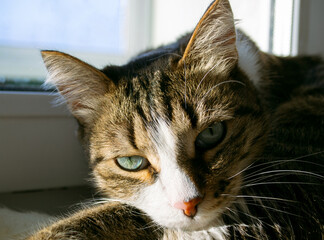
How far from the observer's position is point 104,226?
0.85 metres

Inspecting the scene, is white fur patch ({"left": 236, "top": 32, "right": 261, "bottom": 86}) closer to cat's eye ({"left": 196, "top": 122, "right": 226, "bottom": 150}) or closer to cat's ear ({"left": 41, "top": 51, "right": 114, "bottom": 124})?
cat's eye ({"left": 196, "top": 122, "right": 226, "bottom": 150})

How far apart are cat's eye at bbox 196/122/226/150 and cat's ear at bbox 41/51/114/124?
0.99 ft

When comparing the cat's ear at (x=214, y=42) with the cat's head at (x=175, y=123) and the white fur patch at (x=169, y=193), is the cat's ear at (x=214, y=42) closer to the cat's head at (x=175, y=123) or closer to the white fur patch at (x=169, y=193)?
the cat's head at (x=175, y=123)

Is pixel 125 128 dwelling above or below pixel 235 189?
above

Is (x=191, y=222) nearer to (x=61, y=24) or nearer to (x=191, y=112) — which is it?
(x=191, y=112)

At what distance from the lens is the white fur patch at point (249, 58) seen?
1.16 metres

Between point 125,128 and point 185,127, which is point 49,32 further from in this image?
point 185,127

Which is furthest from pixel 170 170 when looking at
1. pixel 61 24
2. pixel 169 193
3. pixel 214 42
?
pixel 61 24

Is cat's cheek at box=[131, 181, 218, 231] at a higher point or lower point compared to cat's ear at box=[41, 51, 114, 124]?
lower

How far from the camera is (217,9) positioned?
0.88 metres

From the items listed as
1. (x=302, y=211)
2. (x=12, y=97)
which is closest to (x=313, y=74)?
(x=302, y=211)

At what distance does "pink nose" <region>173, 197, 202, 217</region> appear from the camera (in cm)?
78

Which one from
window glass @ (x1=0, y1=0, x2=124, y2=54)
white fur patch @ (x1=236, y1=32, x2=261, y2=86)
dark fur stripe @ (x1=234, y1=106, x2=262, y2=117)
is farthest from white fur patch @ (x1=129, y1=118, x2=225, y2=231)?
window glass @ (x1=0, y1=0, x2=124, y2=54)

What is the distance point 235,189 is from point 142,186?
240 millimetres
